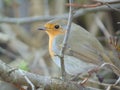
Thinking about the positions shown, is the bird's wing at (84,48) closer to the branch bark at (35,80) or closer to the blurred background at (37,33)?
the branch bark at (35,80)

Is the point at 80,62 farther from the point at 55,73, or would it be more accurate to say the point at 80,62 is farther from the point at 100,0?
the point at 55,73

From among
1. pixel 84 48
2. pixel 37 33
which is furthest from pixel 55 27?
pixel 37 33

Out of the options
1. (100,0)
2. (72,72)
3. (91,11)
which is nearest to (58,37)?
(72,72)

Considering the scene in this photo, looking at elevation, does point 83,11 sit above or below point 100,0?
below

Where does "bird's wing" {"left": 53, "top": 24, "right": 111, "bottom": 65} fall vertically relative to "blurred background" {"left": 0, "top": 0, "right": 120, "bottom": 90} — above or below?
above


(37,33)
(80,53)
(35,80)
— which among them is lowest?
(37,33)

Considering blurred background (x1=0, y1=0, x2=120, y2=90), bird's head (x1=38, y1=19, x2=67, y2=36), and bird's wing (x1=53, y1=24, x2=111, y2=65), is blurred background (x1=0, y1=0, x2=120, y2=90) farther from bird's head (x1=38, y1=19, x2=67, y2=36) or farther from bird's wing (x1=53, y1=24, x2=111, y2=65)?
bird's wing (x1=53, y1=24, x2=111, y2=65)

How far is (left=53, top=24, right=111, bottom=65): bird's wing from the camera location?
3.88 m

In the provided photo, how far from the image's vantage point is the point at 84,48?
3961mm

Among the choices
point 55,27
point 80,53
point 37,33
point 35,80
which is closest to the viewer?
point 35,80

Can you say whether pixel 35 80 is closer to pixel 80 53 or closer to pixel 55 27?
pixel 80 53

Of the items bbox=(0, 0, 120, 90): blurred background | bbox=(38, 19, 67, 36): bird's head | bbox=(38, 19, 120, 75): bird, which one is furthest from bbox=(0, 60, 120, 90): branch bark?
bbox=(0, 0, 120, 90): blurred background

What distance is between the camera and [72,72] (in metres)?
3.81

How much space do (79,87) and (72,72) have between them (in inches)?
19.8
